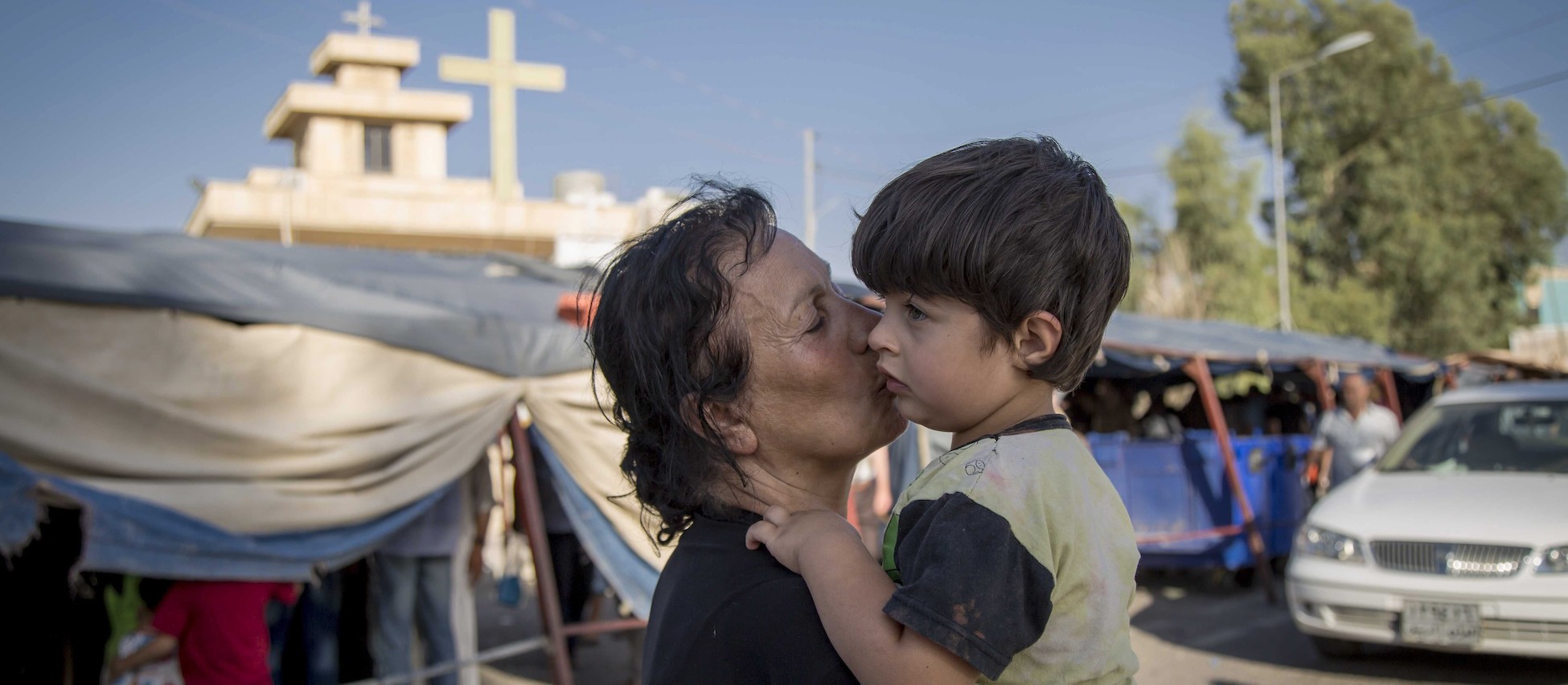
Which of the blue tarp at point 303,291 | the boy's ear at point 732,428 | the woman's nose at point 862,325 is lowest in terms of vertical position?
the blue tarp at point 303,291

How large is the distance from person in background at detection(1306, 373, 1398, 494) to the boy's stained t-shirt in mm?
9665

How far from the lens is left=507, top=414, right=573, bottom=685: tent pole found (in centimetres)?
646

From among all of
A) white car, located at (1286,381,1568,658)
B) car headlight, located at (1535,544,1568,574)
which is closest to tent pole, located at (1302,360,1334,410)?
white car, located at (1286,381,1568,658)

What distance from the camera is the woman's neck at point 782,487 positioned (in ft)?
5.76

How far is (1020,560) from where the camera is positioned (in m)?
1.34

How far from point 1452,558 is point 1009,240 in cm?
674

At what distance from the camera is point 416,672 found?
20.7 feet

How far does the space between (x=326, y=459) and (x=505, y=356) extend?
1091mm

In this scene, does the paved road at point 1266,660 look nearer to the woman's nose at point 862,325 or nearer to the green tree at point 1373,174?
the woman's nose at point 862,325

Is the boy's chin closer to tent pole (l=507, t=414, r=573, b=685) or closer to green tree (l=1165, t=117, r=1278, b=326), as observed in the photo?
tent pole (l=507, t=414, r=573, b=685)

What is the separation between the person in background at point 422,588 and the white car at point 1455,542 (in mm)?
5269

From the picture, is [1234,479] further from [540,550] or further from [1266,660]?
[540,550]

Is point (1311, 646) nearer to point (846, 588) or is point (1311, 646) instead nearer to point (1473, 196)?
point (846, 588)

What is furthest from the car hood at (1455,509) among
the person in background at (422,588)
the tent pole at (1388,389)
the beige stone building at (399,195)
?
the beige stone building at (399,195)
